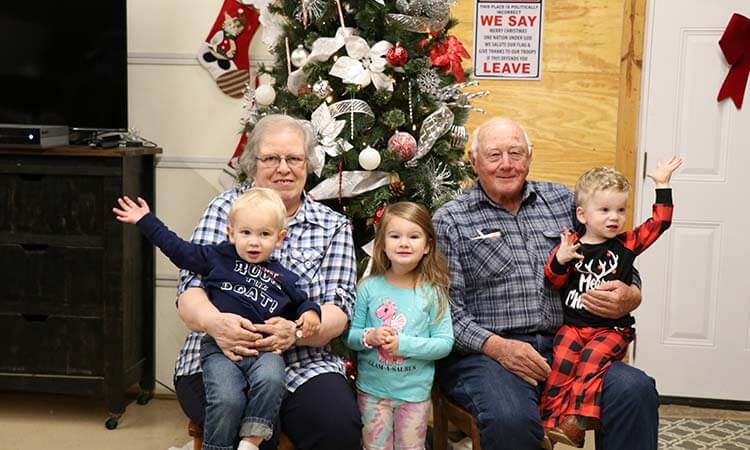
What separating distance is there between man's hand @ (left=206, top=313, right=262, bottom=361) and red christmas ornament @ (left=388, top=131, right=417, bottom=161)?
0.85 meters

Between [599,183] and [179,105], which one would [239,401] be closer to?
[599,183]

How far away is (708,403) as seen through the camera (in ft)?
12.1

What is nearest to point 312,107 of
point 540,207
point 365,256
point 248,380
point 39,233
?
point 365,256

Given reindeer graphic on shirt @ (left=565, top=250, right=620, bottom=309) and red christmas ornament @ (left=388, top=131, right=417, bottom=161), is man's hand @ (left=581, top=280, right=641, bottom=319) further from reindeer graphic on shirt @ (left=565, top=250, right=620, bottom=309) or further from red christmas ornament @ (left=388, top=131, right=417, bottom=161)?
red christmas ornament @ (left=388, top=131, right=417, bottom=161)

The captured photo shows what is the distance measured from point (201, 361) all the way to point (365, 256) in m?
0.81

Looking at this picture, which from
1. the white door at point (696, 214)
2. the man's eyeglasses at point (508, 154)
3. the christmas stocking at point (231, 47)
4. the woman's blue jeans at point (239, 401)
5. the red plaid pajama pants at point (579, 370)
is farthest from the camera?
the white door at point (696, 214)

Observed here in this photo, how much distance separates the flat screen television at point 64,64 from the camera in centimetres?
321

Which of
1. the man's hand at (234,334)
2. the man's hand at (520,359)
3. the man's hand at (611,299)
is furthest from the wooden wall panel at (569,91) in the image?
the man's hand at (234,334)

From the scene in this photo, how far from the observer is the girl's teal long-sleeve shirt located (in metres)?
2.31

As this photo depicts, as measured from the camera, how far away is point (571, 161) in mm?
3656

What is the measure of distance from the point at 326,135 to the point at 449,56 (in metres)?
0.54

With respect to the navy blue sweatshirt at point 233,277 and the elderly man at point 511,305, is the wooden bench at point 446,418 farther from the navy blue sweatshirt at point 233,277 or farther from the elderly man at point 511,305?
the navy blue sweatshirt at point 233,277

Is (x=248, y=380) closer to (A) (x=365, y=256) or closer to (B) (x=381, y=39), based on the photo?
(A) (x=365, y=256)

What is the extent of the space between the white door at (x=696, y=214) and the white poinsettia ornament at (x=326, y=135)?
5.39 feet
